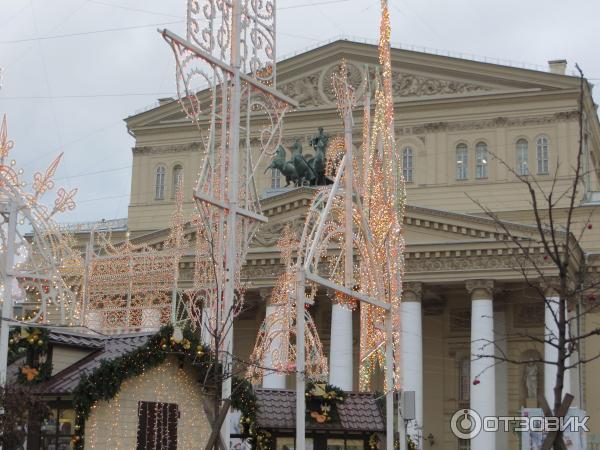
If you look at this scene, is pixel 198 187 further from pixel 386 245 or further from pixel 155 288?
pixel 155 288

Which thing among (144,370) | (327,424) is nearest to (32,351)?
(144,370)

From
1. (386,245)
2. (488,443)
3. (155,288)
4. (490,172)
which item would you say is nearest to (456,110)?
(490,172)

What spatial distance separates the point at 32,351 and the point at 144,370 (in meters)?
1.86

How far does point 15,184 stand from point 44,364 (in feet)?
9.82

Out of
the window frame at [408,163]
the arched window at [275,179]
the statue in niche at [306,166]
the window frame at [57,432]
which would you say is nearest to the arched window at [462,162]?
the window frame at [408,163]

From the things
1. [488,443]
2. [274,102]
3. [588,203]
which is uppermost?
[588,203]

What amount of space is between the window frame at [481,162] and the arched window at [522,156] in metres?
1.44

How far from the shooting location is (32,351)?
61.6 feet

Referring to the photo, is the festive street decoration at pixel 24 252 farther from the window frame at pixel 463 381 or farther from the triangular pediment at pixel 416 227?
the window frame at pixel 463 381

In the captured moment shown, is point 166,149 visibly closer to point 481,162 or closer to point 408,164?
point 408,164

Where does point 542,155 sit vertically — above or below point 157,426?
above

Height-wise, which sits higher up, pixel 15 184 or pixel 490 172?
pixel 490 172

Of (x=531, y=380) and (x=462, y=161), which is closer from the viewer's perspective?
(x=531, y=380)

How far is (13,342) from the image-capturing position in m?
18.4
